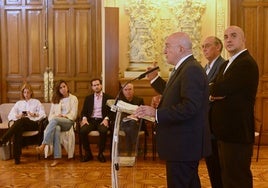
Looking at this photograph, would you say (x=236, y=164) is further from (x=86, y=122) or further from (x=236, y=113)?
(x=86, y=122)

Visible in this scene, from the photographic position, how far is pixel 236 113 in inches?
126

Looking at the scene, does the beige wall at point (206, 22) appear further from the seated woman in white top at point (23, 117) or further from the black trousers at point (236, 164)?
the black trousers at point (236, 164)

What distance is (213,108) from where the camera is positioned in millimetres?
3365

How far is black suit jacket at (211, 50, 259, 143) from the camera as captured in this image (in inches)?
126

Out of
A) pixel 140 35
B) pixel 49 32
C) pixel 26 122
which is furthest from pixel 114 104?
pixel 49 32

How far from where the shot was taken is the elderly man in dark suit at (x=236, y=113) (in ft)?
10.5

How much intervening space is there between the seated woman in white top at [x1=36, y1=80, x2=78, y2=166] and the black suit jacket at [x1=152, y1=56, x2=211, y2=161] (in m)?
3.35

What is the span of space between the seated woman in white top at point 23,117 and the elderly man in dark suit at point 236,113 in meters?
3.44

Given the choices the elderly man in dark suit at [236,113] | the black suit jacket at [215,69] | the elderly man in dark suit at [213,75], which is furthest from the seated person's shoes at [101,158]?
the elderly man in dark suit at [236,113]

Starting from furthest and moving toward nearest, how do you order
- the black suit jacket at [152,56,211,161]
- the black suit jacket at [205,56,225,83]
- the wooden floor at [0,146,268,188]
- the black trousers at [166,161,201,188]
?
the wooden floor at [0,146,268,188] < the black suit jacket at [205,56,225,83] < the black trousers at [166,161,201,188] < the black suit jacket at [152,56,211,161]

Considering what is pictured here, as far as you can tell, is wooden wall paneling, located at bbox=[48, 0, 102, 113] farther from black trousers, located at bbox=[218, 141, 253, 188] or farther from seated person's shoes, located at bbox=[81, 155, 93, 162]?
black trousers, located at bbox=[218, 141, 253, 188]

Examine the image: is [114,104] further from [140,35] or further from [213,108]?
[140,35]

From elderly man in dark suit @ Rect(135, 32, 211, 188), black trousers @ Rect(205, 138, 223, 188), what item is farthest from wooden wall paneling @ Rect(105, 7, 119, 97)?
elderly man in dark suit @ Rect(135, 32, 211, 188)

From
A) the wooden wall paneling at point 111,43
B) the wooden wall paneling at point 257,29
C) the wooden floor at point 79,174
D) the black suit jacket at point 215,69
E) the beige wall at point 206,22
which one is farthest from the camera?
the beige wall at point 206,22
